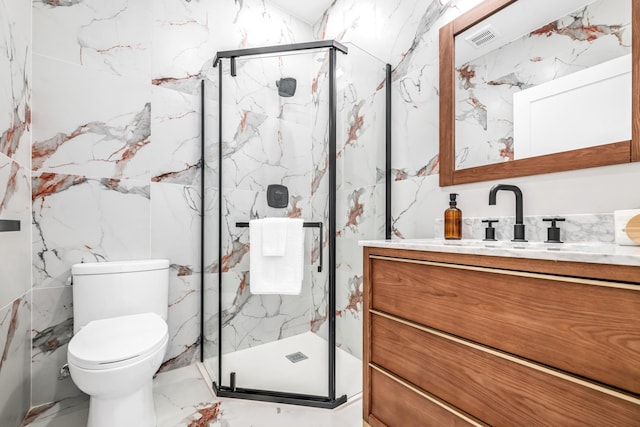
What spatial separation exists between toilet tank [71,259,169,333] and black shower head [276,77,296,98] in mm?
1169

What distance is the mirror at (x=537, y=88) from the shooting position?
38.9 inches

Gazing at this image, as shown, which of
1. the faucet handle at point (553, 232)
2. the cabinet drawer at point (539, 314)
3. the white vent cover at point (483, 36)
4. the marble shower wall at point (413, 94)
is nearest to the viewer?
the cabinet drawer at point (539, 314)

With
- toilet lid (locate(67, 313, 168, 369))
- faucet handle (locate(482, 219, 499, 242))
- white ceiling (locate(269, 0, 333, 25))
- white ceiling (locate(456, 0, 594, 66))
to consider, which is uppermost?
white ceiling (locate(269, 0, 333, 25))

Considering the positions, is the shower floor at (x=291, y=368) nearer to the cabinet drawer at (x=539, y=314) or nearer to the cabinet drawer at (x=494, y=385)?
the cabinet drawer at (x=494, y=385)

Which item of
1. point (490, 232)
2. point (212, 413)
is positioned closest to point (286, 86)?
point (490, 232)

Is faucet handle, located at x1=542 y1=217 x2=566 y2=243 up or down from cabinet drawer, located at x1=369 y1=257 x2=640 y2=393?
up

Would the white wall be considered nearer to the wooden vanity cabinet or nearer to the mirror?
the mirror

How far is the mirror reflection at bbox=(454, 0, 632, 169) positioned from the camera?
1002 millimetres

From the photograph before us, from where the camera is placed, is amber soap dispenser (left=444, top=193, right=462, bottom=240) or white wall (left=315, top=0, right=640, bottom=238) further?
amber soap dispenser (left=444, top=193, right=462, bottom=240)

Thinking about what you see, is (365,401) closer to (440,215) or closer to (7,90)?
(440,215)

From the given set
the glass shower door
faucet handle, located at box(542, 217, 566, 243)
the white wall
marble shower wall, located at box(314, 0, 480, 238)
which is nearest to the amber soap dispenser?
the white wall

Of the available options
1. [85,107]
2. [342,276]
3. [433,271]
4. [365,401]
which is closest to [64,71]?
[85,107]

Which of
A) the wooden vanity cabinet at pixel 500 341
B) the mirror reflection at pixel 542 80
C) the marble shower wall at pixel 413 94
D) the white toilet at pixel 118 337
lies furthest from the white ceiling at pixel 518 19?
the white toilet at pixel 118 337

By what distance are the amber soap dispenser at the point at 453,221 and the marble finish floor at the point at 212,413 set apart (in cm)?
97
